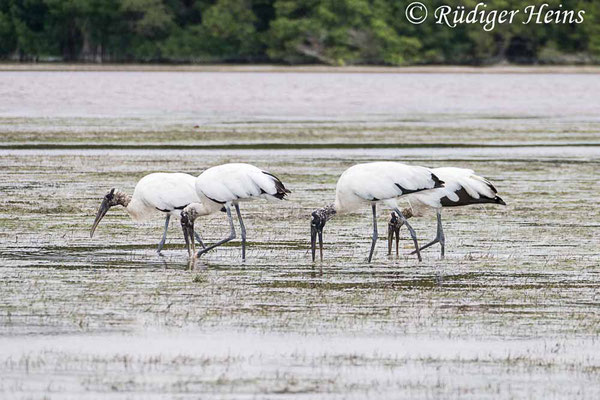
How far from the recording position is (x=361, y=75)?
8800 centimetres

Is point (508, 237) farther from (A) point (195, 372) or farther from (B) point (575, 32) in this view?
(B) point (575, 32)

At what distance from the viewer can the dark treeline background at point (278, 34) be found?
302 ft

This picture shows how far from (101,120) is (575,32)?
6394 centimetres

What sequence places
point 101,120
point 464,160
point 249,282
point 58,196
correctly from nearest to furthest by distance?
point 249,282
point 58,196
point 464,160
point 101,120

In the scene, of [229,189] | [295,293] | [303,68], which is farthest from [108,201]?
[303,68]

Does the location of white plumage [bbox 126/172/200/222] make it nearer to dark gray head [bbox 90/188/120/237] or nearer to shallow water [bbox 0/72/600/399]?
shallow water [bbox 0/72/600/399]

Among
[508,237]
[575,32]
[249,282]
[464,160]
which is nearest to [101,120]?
[464,160]

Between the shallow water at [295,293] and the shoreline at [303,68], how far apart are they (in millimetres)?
65979

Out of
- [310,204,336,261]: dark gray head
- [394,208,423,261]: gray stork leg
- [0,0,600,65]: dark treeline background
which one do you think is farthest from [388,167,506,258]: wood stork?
[0,0,600,65]: dark treeline background

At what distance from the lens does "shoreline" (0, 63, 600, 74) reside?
91.6 meters

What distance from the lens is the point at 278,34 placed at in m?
91.2

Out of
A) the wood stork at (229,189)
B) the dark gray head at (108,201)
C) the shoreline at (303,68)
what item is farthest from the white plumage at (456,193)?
the shoreline at (303,68)

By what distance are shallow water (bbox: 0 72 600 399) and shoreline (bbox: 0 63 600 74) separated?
6598 centimetres

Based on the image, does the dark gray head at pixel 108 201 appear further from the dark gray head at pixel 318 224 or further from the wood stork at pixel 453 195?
the wood stork at pixel 453 195
